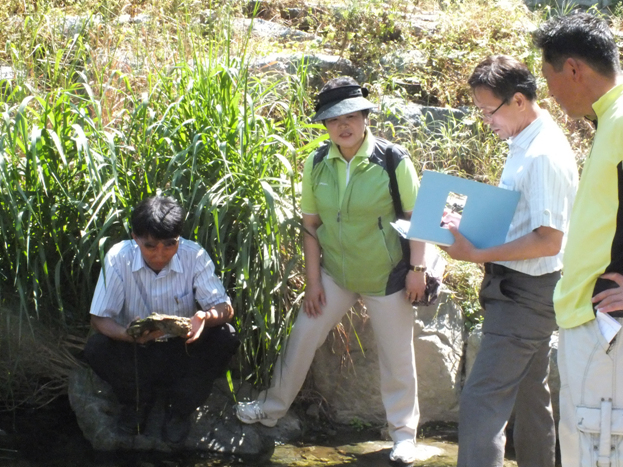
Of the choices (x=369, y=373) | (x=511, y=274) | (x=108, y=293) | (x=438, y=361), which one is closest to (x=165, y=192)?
(x=108, y=293)

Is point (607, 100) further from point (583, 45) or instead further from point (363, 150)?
point (363, 150)

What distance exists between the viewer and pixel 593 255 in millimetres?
2045

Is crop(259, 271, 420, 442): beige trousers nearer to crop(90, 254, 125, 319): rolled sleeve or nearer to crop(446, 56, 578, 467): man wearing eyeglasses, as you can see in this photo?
crop(446, 56, 578, 467): man wearing eyeglasses

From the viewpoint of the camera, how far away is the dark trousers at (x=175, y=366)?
3562 mm

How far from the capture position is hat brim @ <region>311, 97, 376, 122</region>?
3.36 meters

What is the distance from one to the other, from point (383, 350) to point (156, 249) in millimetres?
1141

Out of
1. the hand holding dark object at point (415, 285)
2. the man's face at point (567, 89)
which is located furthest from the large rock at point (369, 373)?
the man's face at point (567, 89)

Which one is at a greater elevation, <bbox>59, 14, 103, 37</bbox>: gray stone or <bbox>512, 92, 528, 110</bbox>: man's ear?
<bbox>59, 14, 103, 37</bbox>: gray stone

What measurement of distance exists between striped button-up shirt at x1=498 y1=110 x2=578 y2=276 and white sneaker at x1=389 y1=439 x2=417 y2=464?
46.9 inches

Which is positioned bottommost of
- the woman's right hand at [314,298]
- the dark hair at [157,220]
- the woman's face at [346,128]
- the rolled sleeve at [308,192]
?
the woman's right hand at [314,298]

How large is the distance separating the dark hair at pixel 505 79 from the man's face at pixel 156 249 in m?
1.51

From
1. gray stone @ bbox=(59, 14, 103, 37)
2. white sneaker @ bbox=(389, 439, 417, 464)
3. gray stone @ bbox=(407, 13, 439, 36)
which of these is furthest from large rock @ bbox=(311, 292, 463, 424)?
gray stone @ bbox=(407, 13, 439, 36)

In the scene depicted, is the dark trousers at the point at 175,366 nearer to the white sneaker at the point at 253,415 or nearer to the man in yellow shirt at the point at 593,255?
the white sneaker at the point at 253,415

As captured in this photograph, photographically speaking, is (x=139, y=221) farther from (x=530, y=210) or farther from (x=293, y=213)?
(x=530, y=210)
